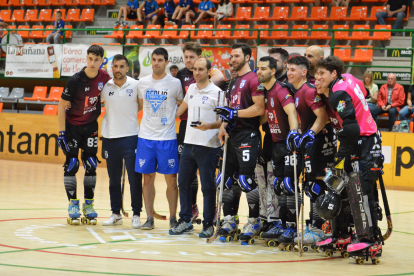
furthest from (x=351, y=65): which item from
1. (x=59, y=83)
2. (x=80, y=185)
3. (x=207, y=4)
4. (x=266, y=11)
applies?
(x=59, y=83)

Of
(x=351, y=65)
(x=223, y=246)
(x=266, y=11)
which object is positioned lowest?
(x=223, y=246)

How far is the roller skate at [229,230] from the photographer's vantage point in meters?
7.03

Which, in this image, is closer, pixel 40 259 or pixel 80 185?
pixel 40 259

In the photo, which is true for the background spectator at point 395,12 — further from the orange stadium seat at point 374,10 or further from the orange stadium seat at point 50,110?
the orange stadium seat at point 50,110

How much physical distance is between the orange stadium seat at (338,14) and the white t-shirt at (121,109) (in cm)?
1250

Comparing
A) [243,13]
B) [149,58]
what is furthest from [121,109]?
[243,13]

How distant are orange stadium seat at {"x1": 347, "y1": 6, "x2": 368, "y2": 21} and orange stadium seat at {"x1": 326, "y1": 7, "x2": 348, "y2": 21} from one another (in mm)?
240

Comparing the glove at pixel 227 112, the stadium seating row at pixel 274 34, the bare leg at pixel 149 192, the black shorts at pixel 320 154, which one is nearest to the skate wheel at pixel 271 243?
the black shorts at pixel 320 154

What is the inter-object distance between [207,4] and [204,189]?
574 inches

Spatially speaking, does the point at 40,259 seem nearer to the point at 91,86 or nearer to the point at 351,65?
the point at 91,86

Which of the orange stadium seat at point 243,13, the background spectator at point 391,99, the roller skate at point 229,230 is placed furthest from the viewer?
the orange stadium seat at point 243,13

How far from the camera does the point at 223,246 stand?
22.1 feet

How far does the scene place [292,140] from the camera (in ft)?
20.2

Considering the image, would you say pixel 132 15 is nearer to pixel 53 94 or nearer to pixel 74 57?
pixel 74 57
